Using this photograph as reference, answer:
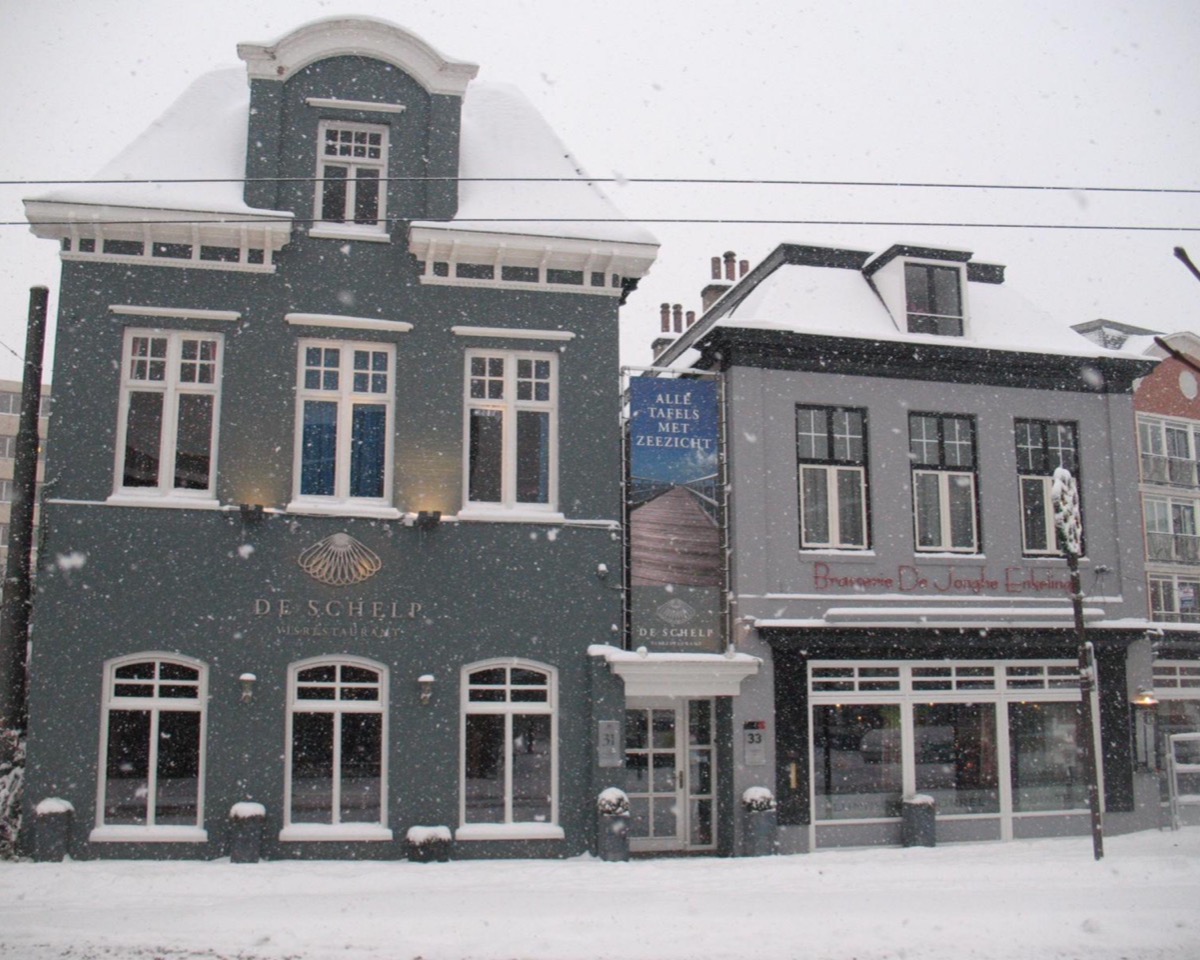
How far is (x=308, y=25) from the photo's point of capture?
15.8 m

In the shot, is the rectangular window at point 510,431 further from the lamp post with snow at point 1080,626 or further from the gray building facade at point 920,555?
the lamp post with snow at point 1080,626

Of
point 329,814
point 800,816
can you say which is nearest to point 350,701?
point 329,814

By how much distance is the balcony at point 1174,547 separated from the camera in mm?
30938

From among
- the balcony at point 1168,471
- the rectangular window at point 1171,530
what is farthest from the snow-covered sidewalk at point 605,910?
the rectangular window at point 1171,530

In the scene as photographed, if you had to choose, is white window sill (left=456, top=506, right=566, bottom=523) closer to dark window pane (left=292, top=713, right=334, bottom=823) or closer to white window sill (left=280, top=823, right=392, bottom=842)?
dark window pane (left=292, top=713, right=334, bottom=823)

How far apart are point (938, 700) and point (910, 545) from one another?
2341 millimetres

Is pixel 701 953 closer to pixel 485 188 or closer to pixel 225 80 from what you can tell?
pixel 485 188

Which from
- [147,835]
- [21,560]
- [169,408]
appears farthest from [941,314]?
[21,560]

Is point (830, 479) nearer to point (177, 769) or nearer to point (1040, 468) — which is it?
→ point (1040, 468)

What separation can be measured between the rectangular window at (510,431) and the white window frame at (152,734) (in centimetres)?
433

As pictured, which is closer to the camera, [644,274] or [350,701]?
[350,701]

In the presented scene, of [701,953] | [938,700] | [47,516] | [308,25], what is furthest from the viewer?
[938,700]

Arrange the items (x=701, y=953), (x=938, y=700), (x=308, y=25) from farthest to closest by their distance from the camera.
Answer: (x=938, y=700)
(x=308, y=25)
(x=701, y=953)

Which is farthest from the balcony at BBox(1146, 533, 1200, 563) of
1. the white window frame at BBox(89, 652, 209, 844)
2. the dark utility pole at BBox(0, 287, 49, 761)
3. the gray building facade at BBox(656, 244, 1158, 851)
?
the dark utility pole at BBox(0, 287, 49, 761)
